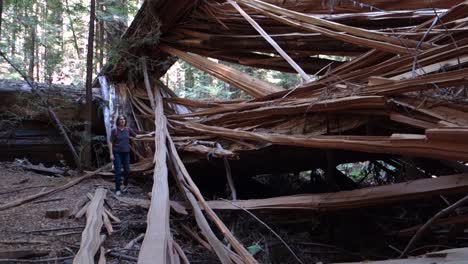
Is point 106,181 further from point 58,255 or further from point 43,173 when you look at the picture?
point 58,255

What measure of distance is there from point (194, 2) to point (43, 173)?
4399mm

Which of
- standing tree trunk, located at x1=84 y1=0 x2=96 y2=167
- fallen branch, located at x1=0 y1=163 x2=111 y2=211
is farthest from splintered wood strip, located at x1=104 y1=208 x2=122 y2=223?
standing tree trunk, located at x1=84 y1=0 x2=96 y2=167

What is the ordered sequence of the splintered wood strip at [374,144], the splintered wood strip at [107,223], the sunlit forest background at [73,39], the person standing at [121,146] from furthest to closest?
the sunlit forest background at [73,39]
the person standing at [121,146]
the splintered wood strip at [107,223]
the splintered wood strip at [374,144]

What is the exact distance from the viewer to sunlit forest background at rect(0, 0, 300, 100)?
8648mm

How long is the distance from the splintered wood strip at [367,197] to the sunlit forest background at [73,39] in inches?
120

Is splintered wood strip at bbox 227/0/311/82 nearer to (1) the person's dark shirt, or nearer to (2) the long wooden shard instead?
(2) the long wooden shard

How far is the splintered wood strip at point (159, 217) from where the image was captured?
291 centimetres

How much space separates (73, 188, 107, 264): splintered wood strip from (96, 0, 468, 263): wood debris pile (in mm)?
586

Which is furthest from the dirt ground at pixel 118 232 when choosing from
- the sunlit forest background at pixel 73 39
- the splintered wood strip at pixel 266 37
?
the sunlit forest background at pixel 73 39

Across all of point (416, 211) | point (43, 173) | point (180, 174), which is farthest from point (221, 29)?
point (43, 173)

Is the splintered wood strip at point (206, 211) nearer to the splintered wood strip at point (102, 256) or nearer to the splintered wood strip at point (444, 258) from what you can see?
the splintered wood strip at point (102, 256)

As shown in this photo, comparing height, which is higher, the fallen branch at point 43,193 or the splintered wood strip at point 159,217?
the splintered wood strip at point 159,217

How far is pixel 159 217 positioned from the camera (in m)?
3.88

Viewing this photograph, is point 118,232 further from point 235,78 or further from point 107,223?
point 235,78
